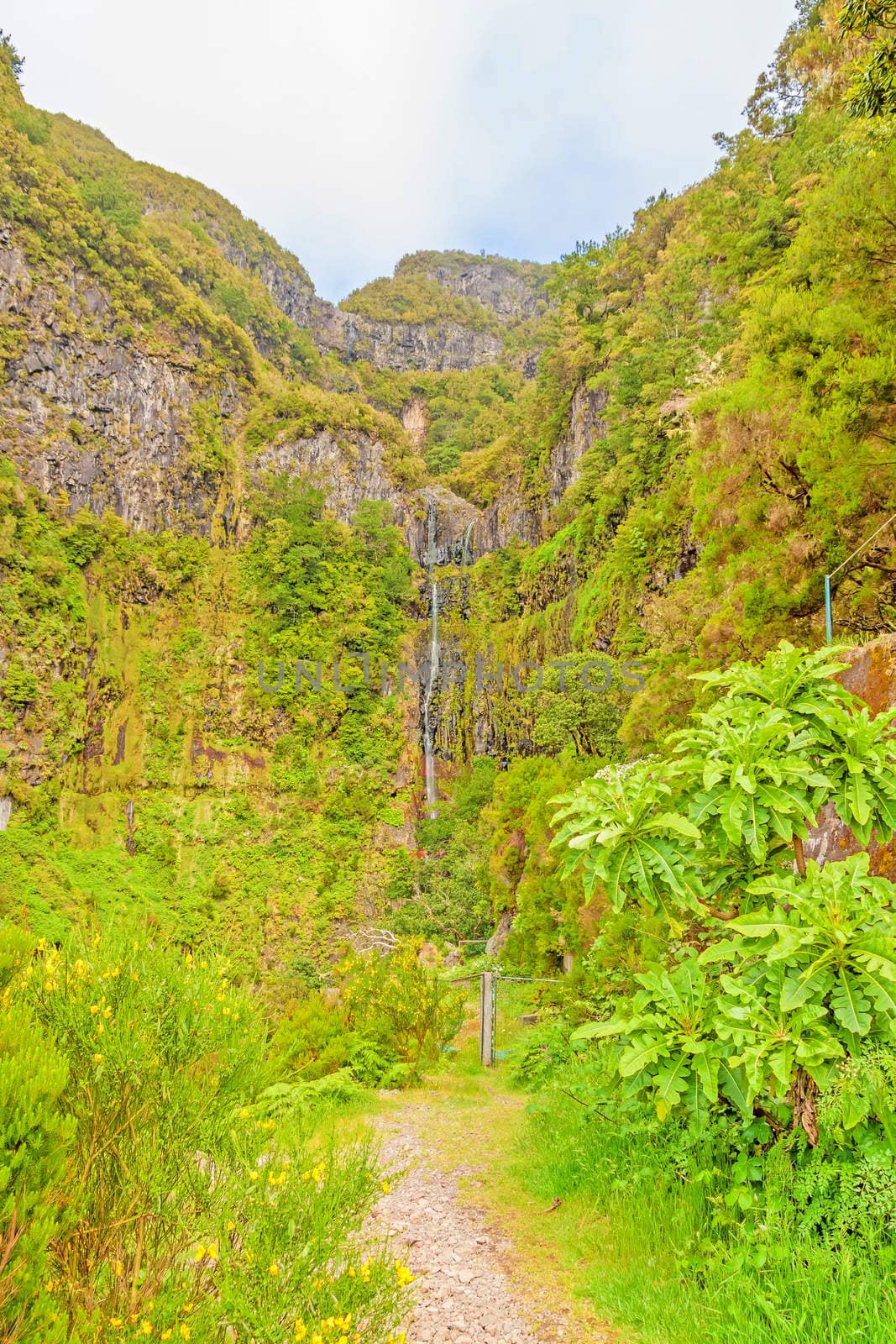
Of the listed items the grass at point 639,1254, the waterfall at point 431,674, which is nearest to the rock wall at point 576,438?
the waterfall at point 431,674

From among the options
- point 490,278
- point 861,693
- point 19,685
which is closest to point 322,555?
point 19,685

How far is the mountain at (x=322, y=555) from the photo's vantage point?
12.7 meters

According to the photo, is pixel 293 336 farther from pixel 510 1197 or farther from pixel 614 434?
pixel 510 1197

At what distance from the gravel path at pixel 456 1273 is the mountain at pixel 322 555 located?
384 cm

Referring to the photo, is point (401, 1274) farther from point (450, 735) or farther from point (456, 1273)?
point (450, 735)

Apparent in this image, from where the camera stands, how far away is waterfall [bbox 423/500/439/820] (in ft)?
85.7

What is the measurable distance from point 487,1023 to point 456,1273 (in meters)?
3.65

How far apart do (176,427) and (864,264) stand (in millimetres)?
28967

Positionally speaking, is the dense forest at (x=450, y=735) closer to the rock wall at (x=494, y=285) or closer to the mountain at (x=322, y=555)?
the mountain at (x=322, y=555)

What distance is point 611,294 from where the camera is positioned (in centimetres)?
2461

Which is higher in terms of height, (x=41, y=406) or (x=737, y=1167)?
(x=41, y=406)

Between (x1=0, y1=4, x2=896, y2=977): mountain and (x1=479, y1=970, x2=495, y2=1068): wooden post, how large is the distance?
130 centimetres

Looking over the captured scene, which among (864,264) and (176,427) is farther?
(176,427)

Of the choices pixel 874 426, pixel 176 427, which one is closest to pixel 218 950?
pixel 874 426
